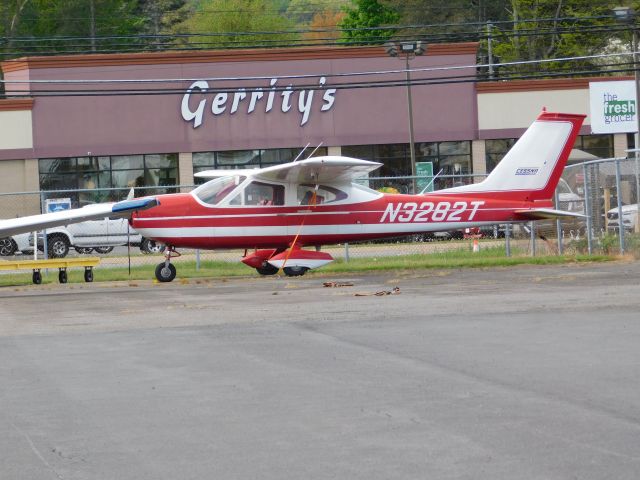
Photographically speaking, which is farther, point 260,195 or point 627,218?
point 627,218

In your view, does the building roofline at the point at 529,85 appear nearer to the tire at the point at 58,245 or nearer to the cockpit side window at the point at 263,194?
the tire at the point at 58,245

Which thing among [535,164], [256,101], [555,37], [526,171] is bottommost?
[526,171]

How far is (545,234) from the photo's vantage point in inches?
1176

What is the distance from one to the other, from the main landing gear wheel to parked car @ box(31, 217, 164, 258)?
1294cm

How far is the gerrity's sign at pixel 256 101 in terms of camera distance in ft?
156

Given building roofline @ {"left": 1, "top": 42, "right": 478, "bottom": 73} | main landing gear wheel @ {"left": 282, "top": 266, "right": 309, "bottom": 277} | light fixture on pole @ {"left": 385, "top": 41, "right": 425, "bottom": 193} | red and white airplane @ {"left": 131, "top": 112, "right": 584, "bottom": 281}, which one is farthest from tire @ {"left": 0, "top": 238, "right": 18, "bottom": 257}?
main landing gear wheel @ {"left": 282, "top": 266, "right": 309, "bottom": 277}

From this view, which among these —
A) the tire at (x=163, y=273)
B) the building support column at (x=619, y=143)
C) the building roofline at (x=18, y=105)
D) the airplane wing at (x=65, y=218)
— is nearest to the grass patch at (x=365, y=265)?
the tire at (x=163, y=273)

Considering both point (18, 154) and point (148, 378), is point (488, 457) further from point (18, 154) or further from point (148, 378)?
point (18, 154)

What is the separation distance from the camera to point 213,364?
1124 centimetres

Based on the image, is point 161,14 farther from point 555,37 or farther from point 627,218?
point 627,218

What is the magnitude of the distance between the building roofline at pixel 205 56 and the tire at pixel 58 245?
11690 millimetres

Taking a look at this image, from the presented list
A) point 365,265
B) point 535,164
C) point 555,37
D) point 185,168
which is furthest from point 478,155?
point 535,164

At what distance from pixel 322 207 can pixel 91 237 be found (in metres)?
14.7

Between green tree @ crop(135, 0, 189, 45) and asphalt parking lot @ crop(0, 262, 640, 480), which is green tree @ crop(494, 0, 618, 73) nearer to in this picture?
green tree @ crop(135, 0, 189, 45)
